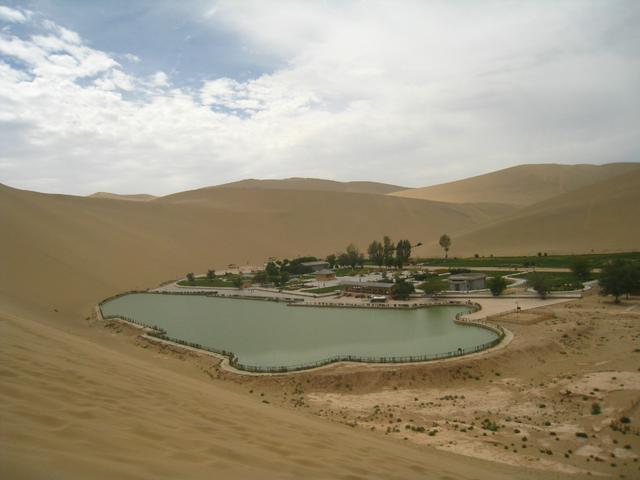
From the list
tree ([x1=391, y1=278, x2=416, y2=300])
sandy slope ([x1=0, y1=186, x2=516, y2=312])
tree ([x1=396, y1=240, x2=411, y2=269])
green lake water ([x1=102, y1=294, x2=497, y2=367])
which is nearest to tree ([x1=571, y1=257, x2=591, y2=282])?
green lake water ([x1=102, y1=294, x2=497, y2=367])

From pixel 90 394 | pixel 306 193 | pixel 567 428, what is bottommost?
pixel 567 428

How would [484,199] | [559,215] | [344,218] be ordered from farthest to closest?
1. [484,199]
2. [344,218]
3. [559,215]

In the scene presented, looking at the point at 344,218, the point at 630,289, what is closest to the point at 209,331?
the point at 630,289

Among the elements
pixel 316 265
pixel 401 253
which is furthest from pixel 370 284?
pixel 316 265

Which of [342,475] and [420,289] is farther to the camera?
[420,289]

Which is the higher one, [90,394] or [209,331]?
[90,394]

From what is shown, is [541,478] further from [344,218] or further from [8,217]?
[344,218]

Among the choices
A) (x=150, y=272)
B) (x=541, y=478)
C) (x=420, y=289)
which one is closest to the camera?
(x=541, y=478)
